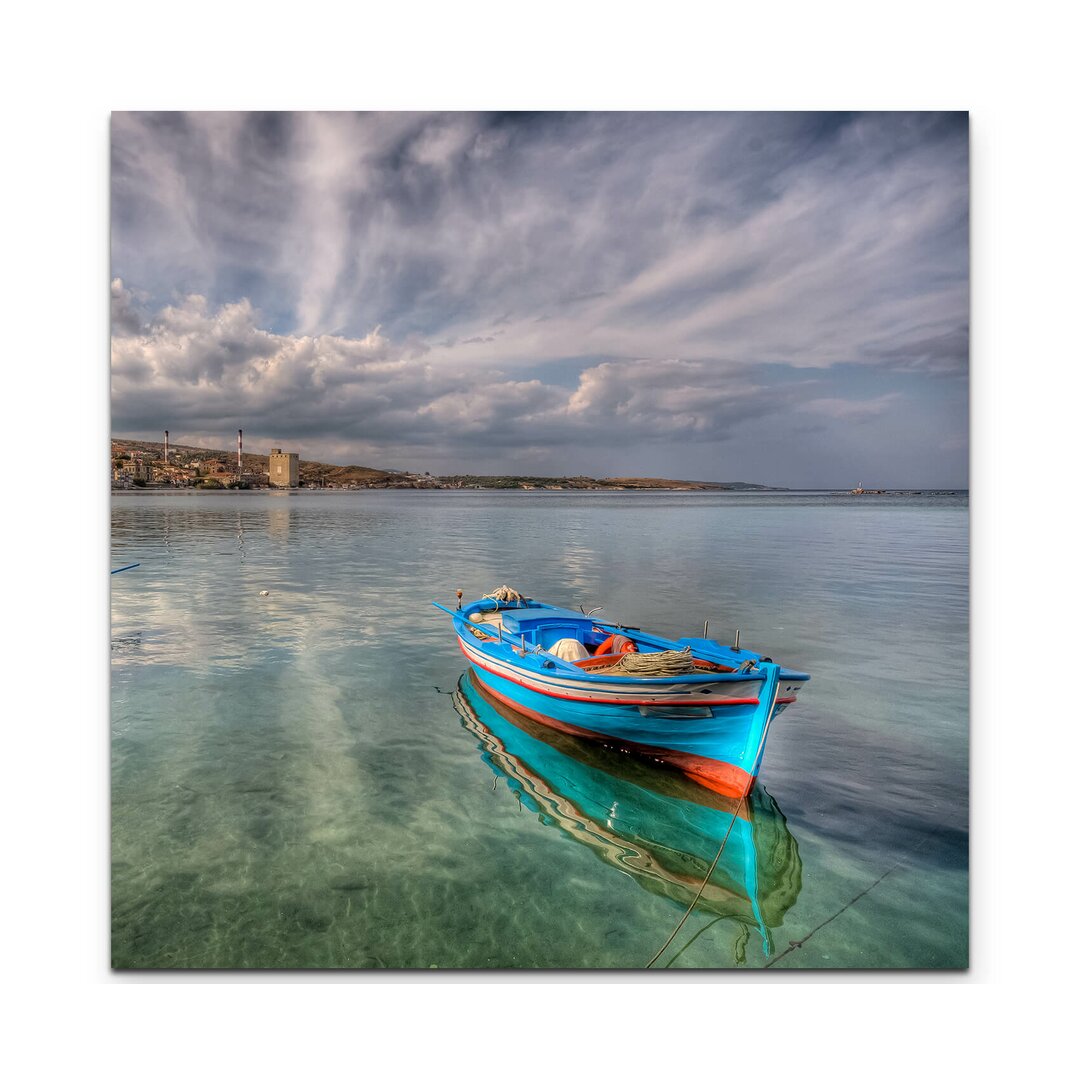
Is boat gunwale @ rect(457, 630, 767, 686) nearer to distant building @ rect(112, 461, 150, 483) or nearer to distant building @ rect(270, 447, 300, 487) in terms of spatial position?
distant building @ rect(270, 447, 300, 487)

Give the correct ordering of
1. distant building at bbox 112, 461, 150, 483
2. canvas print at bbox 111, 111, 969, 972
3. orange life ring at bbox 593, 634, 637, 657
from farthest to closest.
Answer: orange life ring at bbox 593, 634, 637, 657 < distant building at bbox 112, 461, 150, 483 < canvas print at bbox 111, 111, 969, 972

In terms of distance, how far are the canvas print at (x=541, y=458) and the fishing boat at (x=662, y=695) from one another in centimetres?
3

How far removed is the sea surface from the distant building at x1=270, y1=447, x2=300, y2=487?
37.7 inches

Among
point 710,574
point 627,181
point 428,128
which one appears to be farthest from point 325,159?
point 710,574

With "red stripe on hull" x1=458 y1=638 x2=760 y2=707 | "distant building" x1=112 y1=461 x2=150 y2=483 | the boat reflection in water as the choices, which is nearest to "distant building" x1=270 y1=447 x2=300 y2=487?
"distant building" x1=112 y1=461 x2=150 y2=483

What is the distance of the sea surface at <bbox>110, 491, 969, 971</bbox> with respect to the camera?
9.74 ft
